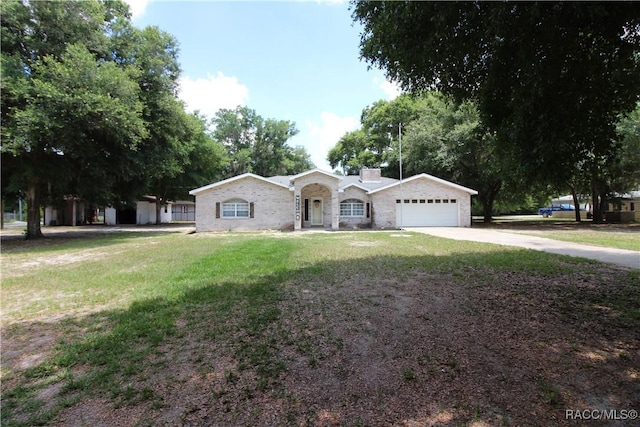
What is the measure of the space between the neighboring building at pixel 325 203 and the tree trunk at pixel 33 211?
8.39 m

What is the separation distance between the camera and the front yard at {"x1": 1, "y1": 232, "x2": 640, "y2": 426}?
2.89 m

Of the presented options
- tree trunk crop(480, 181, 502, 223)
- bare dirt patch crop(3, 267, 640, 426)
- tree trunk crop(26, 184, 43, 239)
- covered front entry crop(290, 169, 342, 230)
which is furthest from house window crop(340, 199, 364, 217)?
bare dirt patch crop(3, 267, 640, 426)

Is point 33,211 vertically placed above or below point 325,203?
below

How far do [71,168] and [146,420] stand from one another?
62.2 ft

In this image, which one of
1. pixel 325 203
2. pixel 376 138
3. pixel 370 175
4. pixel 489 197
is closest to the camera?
pixel 325 203

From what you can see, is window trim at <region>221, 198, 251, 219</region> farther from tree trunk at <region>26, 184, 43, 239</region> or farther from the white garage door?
the white garage door

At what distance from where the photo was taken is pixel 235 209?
24859 millimetres

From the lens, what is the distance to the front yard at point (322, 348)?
2.89 metres

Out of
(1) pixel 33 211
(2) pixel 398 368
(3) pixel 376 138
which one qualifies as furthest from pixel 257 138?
(2) pixel 398 368

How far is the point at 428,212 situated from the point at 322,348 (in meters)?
23.4

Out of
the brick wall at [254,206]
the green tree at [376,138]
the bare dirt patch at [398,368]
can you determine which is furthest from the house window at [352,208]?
the bare dirt patch at [398,368]

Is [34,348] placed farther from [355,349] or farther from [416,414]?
[416,414]

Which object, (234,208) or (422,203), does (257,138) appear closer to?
(234,208)

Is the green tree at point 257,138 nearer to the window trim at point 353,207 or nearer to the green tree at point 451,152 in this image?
the green tree at point 451,152
